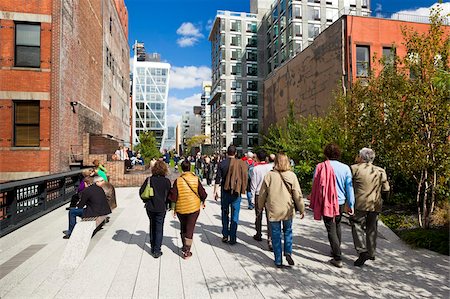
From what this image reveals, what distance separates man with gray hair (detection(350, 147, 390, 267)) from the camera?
488cm

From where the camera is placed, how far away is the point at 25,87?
13.2m

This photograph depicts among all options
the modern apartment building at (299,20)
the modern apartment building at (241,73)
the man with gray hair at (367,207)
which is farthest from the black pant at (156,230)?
the modern apartment building at (241,73)

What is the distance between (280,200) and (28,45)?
575 inches

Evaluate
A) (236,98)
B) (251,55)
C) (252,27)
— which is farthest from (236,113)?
(252,27)

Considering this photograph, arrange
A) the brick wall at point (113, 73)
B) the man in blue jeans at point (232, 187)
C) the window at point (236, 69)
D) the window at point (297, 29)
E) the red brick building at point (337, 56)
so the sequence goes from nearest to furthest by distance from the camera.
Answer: the man in blue jeans at point (232, 187) < the brick wall at point (113, 73) < the red brick building at point (337, 56) < the window at point (297, 29) < the window at point (236, 69)

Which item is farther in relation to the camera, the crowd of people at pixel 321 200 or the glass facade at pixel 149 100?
the glass facade at pixel 149 100

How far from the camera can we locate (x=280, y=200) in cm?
483

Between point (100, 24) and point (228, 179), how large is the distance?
21996mm

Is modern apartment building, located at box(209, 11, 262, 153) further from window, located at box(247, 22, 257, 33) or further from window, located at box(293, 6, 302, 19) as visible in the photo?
window, located at box(293, 6, 302, 19)

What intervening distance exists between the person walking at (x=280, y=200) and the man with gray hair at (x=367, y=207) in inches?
40.9

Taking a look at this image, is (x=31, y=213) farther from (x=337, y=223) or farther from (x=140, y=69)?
(x=140, y=69)

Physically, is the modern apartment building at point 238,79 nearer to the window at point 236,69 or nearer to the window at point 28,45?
the window at point 236,69

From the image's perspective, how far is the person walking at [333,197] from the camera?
4793 millimetres

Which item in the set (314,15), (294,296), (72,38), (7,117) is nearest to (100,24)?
(72,38)
